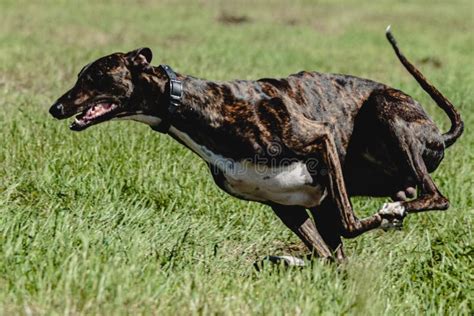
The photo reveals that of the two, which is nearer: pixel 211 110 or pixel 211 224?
pixel 211 110

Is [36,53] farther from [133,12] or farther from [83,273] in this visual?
[83,273]

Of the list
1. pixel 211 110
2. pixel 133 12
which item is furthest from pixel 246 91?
pixel 133 12

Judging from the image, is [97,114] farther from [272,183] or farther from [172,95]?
[272,183]

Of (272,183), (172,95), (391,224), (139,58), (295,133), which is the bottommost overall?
(391,224)

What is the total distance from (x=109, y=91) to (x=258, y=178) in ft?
3.43

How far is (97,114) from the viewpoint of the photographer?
5383 mm

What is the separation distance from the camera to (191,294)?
4.51 m

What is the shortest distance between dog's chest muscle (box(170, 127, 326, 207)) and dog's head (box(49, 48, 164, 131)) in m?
0.33

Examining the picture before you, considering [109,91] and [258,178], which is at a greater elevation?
[109,91]

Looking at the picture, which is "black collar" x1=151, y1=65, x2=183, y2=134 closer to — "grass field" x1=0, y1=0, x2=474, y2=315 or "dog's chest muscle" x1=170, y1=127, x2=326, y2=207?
"dog's chest muscle" x1=170, y1=127, x2=326, y2=207

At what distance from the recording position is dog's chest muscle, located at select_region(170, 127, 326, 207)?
5.44 metres

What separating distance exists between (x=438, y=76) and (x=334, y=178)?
9344 millimetres

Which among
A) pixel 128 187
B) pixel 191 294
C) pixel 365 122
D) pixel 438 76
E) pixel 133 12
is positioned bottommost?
pixel 191 294

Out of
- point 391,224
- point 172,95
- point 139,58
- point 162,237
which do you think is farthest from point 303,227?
point 139,58
